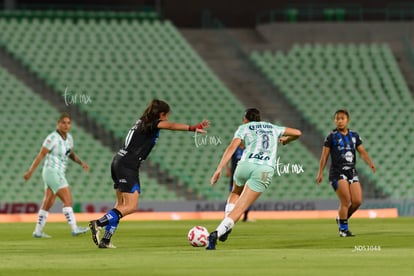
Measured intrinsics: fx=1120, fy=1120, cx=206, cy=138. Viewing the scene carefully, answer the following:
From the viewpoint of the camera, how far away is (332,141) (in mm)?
20391

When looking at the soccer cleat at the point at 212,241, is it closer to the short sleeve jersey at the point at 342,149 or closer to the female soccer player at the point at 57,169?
the short sleeve jersey at the point at 342,149

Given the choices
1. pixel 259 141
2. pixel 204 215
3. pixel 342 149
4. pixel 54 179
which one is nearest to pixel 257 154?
pixel 259 141

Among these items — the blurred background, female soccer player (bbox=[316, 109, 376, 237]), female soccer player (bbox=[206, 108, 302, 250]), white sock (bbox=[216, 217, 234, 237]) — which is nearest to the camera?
white sock (bbox=[216, 217, 234, 237])

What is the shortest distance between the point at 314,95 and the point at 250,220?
11.2m

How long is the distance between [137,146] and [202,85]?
72.5 feet

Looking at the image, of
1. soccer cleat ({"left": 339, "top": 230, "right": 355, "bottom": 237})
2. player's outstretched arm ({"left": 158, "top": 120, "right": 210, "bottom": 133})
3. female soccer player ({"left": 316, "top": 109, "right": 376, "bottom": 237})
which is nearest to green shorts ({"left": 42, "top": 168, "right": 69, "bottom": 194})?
female soccer player ({"left": 316, "top": 109, "right": 376, "bottom": 237})

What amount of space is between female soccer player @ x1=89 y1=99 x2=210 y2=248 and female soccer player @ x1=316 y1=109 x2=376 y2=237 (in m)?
4.41

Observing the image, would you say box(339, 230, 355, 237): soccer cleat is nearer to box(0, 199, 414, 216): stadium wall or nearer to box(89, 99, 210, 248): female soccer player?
box(89, 99, 210, 248): female soccer player

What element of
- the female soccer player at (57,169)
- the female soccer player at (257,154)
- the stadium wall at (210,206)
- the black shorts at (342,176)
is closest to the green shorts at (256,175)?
the female soccer player at (257,154)

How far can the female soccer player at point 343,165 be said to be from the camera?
65.8 ft

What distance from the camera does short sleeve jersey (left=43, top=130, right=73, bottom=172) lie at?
2158cm

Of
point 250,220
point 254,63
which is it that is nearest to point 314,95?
point 254,63

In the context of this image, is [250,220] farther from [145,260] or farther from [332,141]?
[145,260]

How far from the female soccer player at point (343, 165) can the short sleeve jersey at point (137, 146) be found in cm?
431
